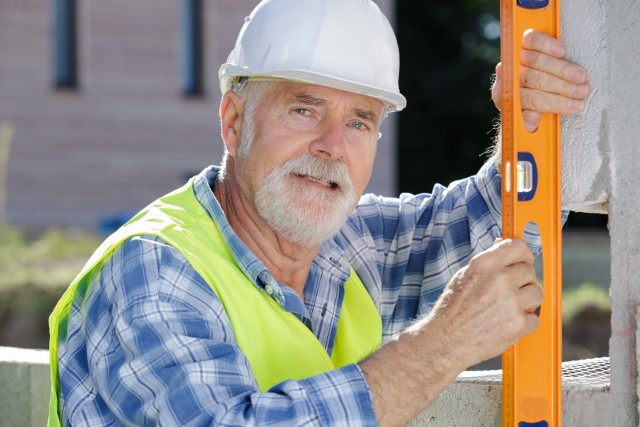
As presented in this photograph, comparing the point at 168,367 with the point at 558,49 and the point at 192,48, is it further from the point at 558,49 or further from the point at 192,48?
the point at 192,48

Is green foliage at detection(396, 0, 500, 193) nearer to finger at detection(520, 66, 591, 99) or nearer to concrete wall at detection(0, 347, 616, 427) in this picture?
concrete wall at detection(0, 347, 616, 427)

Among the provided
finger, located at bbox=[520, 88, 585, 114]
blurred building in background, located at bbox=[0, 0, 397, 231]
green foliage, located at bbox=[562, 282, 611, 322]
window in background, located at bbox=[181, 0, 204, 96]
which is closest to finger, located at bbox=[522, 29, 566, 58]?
finger, located at bbox=[520, 88, 585, 114]

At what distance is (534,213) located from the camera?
252cm

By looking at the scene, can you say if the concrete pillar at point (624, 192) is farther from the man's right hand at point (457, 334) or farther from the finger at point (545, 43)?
the man's right hand at point (457, 334)

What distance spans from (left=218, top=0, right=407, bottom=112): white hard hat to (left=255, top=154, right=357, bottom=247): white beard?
0.75 ft

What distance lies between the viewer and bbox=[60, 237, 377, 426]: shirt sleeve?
206 centimetres

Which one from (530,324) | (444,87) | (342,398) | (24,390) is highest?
(444,87)

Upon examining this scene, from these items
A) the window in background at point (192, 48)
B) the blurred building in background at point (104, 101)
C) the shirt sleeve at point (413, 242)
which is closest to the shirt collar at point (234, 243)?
the shirt sleeve at point (413, 242)

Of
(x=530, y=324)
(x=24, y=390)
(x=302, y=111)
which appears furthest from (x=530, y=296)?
(x=24, y=390)

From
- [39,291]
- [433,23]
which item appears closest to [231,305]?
[39,291]

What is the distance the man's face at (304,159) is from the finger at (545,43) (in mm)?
519

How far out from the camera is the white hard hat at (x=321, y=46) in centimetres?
265

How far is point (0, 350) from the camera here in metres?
3.99

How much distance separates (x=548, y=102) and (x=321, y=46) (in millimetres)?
635
